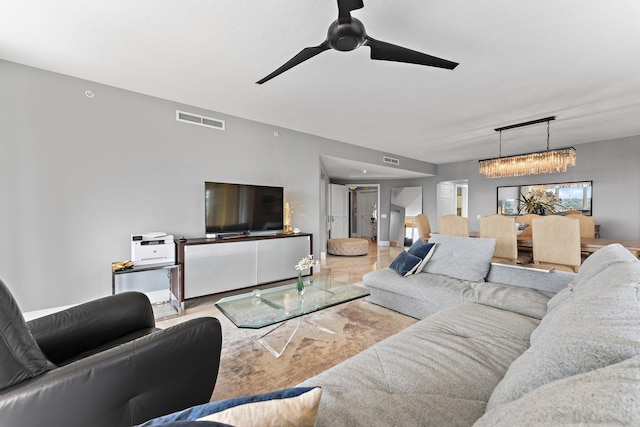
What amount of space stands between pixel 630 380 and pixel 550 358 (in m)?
0.30

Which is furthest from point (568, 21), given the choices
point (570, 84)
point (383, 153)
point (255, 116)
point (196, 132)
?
point (383, 153)

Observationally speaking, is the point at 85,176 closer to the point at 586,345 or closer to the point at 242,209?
the point at 242,209

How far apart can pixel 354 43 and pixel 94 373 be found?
2125 mm

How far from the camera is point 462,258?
2.96 metres

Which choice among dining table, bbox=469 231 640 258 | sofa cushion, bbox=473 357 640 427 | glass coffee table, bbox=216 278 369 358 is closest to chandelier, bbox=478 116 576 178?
dining table, bbox=469 231 640 258

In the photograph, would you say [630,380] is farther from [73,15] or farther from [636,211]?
[636,211]

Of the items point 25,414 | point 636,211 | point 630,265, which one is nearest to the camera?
point 25,414

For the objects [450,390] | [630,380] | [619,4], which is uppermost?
[619,4]

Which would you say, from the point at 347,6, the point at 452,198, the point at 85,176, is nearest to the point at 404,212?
the point at 452,198

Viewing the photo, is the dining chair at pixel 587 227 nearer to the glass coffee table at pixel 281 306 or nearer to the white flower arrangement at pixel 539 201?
the white flower arrangement at pixel 539 201

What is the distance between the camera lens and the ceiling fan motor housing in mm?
1662

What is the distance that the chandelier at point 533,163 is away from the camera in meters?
4.07

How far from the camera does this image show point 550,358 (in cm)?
75

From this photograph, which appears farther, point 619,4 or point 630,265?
point 619,4
